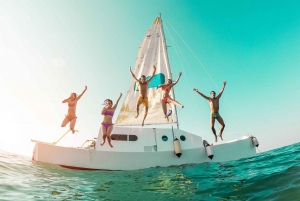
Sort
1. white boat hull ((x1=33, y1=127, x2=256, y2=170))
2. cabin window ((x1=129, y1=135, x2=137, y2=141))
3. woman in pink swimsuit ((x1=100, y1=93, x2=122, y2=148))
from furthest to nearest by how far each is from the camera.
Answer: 1. cabin window ((x1=129, y1=135, x2=137, y2=141))
2. woman in pink swimsuit ((x1=100, y1=93, x2=122, y2=148))
3. white boat hull ((x1=33, y1=127, x2=256, y2=170))

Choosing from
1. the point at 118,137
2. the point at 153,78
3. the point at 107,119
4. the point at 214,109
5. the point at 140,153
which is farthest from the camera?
the point at 153,78

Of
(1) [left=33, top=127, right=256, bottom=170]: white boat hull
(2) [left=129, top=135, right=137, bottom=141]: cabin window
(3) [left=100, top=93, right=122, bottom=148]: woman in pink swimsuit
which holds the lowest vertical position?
(1) [left=33, top=127, right=256, bottom=170]: white boat hull

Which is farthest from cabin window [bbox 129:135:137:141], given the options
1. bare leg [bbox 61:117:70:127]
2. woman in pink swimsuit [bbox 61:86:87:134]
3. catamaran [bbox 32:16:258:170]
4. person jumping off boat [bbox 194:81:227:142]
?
person jumping off boat [bbox 194:81:227:142]

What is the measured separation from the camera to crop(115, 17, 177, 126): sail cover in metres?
15.3

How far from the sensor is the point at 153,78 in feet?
55.3

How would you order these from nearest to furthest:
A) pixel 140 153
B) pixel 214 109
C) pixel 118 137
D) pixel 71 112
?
pixel 140 153, pixel 71 112, pixel 118 137, pixel 214 109

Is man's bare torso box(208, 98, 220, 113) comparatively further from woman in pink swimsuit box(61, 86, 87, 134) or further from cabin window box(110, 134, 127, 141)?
woman in pink swimsuit box(61, 86, 87, 134)

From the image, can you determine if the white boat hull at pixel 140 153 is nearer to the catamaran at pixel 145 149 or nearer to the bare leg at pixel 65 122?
the catamaran at pixel 145 149

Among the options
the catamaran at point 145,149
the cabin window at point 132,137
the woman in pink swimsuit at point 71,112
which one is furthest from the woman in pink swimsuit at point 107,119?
the woman in pink swimsuit at point 71,112

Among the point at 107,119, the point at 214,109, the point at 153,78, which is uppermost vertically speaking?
the point at 153,78

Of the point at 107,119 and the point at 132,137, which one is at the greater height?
the point at 107,119

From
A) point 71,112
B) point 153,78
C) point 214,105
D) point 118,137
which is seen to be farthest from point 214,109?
point 71,112

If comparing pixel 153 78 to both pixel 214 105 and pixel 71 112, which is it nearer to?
pixel 214 105

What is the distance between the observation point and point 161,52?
1753cm
